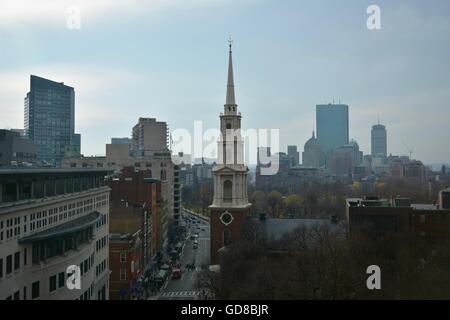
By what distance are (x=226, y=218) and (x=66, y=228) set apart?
12459 mm

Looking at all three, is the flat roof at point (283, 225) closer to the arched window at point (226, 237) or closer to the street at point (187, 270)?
the arched window at point (226, 237)

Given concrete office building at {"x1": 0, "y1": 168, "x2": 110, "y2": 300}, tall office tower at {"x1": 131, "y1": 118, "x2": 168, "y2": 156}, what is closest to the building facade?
concrete office building at {"x1": 0, "y1": 168, "x2": 110, "y2": 300}

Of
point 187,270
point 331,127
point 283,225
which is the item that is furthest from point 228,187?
point 331,127

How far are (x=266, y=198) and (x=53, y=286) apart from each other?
49.8 metres

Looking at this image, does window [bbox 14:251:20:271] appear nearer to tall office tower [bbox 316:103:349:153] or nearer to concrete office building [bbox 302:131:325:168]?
tall office tower [bbox 316:103:349:153]

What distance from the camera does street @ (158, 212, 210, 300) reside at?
24.6m

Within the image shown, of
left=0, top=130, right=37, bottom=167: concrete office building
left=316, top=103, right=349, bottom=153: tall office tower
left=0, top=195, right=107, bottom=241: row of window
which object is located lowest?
left=0, top=195, right=107, bottom=241: row of window

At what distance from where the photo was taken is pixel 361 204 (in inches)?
965

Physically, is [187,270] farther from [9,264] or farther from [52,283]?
[9,264]

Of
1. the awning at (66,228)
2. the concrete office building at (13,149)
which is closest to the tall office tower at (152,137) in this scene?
the concrete office building at (13,149)

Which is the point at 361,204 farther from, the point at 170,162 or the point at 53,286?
the point at 170,162

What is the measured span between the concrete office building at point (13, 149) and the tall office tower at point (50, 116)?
52.2m
